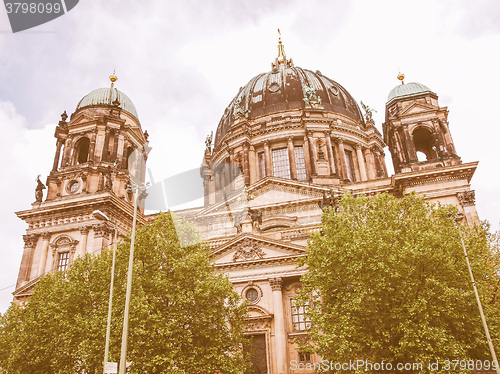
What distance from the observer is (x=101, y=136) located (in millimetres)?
38969

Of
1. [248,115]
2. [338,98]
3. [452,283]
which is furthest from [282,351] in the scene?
[338,98]

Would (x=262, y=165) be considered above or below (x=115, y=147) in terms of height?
above

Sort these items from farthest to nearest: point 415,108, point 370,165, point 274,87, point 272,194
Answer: point 274,87
point 370,165
point 272,194
point 415,108

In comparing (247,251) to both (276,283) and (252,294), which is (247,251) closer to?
(252,294)

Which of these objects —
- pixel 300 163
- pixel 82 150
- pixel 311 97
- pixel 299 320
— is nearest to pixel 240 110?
pixel 311 97

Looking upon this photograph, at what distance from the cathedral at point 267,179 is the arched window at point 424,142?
10 centimetres

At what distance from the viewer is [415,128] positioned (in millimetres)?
37531

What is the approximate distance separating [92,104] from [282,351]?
2875 cm

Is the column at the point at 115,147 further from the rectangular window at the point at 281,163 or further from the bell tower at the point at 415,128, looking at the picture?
the bell tower at the point at 415,128

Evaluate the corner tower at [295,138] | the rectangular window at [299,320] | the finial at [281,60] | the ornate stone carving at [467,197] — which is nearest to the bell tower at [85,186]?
A: the corner tower at [295,138]

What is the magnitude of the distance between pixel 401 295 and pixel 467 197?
16.5 meters

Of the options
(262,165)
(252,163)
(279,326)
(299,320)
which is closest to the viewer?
(279,326)

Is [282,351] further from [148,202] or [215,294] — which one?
[148,202]

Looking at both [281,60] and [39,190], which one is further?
[281,60]
